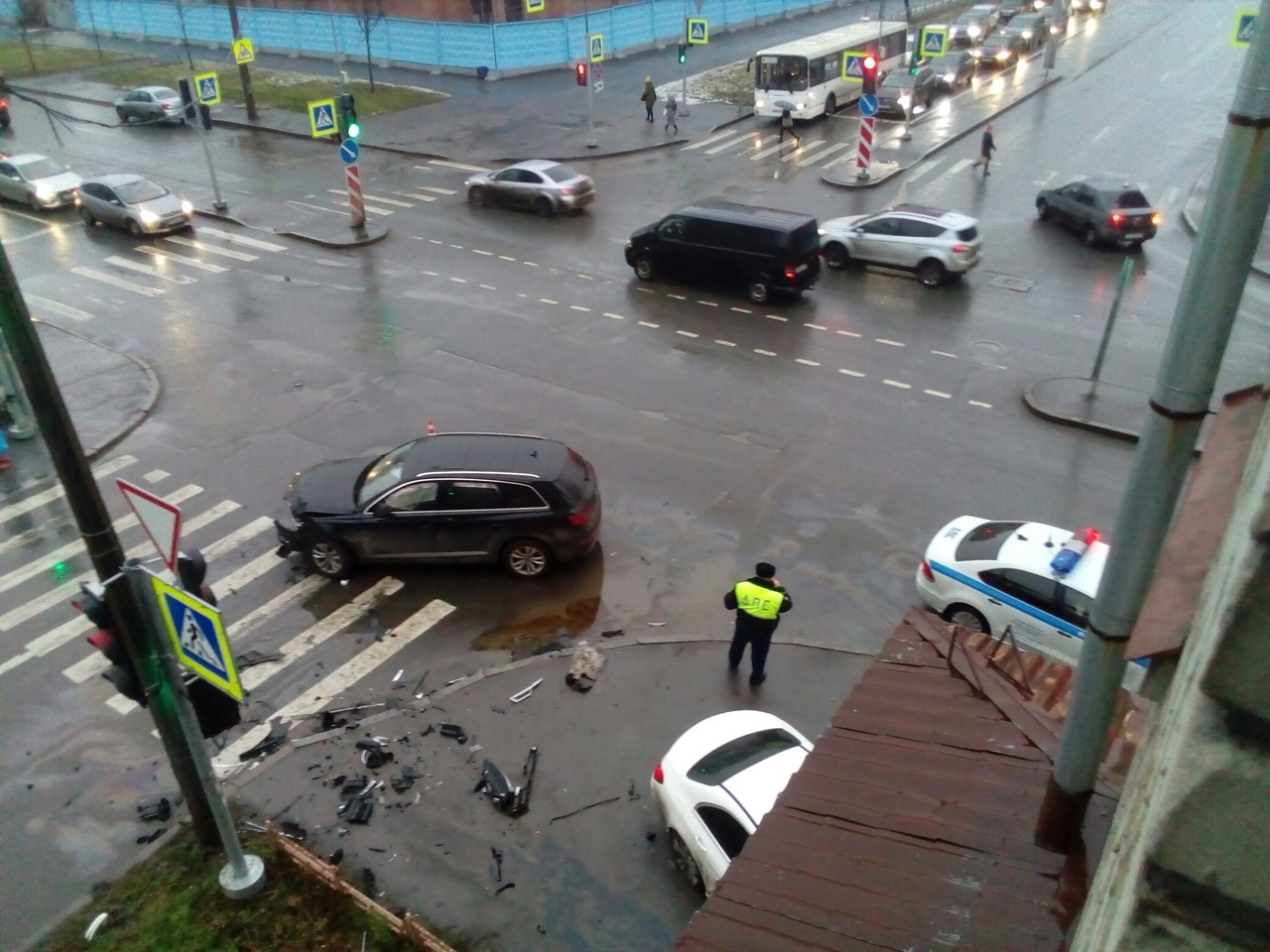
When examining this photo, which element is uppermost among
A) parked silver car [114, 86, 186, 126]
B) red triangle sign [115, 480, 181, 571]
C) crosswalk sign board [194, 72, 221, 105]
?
red triangle sign [115, 480, 181, 571]

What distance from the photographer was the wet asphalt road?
12.1 metres

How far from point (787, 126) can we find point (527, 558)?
2788 centimetres

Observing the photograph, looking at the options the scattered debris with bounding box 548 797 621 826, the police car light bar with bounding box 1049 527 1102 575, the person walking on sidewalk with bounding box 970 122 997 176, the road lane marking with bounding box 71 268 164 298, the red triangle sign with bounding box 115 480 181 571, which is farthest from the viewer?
the person walking on sidewalk with bounding box 970 122 997 176

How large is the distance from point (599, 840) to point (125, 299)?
19.4 metres

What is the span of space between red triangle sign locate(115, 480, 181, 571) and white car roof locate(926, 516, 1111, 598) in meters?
8.83

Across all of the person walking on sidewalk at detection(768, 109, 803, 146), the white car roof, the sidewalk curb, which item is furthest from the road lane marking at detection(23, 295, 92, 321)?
the person walking on sidewalk at detection(768, 109, 803, 146)

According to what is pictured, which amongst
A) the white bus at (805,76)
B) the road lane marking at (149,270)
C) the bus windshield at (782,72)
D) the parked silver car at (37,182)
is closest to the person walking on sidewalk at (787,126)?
the white bus at (805,76)

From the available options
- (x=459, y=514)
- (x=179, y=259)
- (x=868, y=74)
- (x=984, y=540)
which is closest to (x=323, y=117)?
(x=179, y=259)

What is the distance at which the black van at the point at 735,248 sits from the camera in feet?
68.9

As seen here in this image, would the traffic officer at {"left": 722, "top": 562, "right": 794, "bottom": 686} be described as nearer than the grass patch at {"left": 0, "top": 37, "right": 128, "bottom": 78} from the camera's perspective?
Yes

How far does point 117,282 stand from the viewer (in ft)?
77.6

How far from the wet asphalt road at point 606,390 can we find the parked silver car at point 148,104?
8.05 m

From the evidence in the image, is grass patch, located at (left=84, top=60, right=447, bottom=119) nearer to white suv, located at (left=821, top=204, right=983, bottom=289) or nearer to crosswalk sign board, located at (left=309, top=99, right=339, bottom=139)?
crosswalk sign board, located at (left=309, top=99, right=339, bottom=139)

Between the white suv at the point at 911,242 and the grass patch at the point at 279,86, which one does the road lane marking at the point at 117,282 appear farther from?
the grass patch at the point at 279,86
